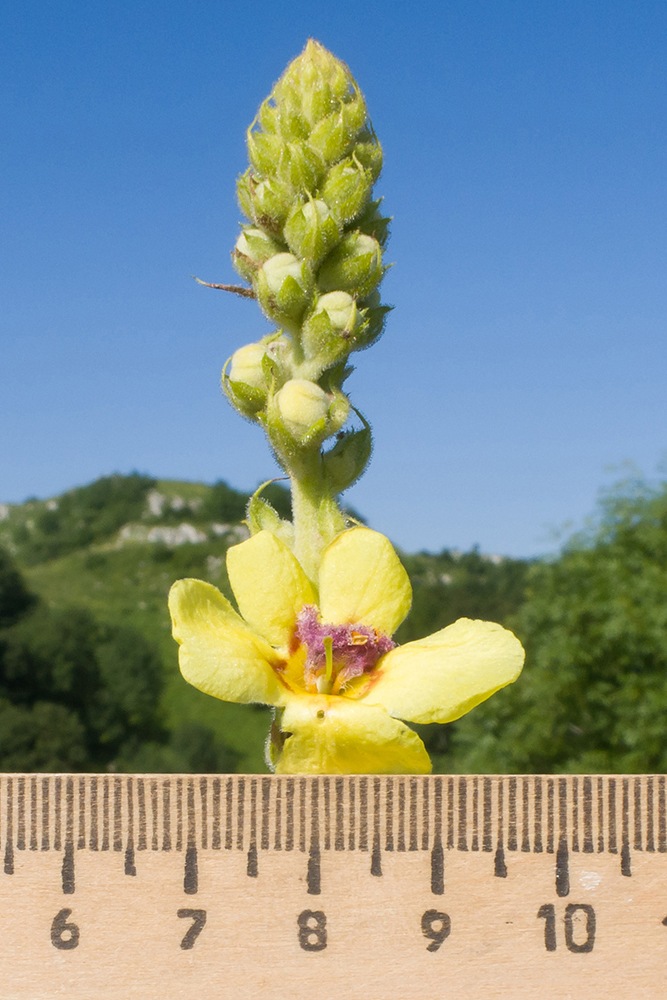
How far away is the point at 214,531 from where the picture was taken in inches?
4660

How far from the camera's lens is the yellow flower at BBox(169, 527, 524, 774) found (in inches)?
90.7

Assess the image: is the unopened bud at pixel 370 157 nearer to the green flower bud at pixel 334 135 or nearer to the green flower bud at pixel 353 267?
the green flower bud at pixel 334 135

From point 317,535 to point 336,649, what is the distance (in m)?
0.40

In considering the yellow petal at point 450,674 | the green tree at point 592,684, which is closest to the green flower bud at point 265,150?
the yellow petal at point 450,674

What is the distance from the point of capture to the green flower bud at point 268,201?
2900 millimetres

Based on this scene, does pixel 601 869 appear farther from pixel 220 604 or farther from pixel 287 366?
pixel 287 366

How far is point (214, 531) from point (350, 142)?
383ft

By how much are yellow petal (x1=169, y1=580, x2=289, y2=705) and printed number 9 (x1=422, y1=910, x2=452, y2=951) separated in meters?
0.68

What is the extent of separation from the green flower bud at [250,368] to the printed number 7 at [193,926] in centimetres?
158

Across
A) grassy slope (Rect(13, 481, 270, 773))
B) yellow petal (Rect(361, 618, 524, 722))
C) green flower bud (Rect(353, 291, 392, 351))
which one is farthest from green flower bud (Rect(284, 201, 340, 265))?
grassy slope (Rect(13, 481, 270, 773))

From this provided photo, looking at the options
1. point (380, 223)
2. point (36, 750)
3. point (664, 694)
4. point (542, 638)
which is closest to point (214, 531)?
point (36, 750)

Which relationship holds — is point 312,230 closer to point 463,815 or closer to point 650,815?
point 463,815

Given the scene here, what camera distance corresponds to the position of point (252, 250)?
302cm

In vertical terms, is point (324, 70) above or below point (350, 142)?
above
